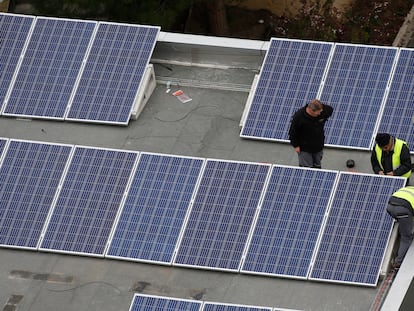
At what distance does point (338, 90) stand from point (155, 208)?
450cm

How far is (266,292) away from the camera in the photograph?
19656 mm

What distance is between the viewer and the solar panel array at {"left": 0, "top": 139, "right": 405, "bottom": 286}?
19.9m

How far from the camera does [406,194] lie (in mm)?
19359

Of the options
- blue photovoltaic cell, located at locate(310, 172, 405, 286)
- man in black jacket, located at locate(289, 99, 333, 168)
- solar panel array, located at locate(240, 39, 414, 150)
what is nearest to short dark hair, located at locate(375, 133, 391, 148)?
blue photovoltaic cell, located at locate(310, 172, 405, 286)

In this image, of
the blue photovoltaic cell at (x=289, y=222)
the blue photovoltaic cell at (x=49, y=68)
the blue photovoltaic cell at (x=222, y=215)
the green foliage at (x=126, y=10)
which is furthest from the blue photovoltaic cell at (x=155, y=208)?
the green foliage at (x=126, y=10)

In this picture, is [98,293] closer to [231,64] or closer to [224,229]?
[224,229]

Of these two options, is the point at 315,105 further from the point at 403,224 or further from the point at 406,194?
the point at 403,224

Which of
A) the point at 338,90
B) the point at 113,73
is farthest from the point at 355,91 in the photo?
the point at 113,73

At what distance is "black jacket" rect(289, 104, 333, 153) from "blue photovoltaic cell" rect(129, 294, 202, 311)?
374 centimetres

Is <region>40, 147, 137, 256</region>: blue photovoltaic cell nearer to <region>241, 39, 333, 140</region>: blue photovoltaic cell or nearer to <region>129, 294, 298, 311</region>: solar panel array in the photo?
<region>129, 294, 298, 311</region>: solar panel array

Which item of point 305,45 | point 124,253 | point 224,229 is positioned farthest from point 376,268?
point 305,45

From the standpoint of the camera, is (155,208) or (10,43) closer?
(155,208)

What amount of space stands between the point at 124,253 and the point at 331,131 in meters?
4.72

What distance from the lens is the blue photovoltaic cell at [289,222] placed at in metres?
19.9
